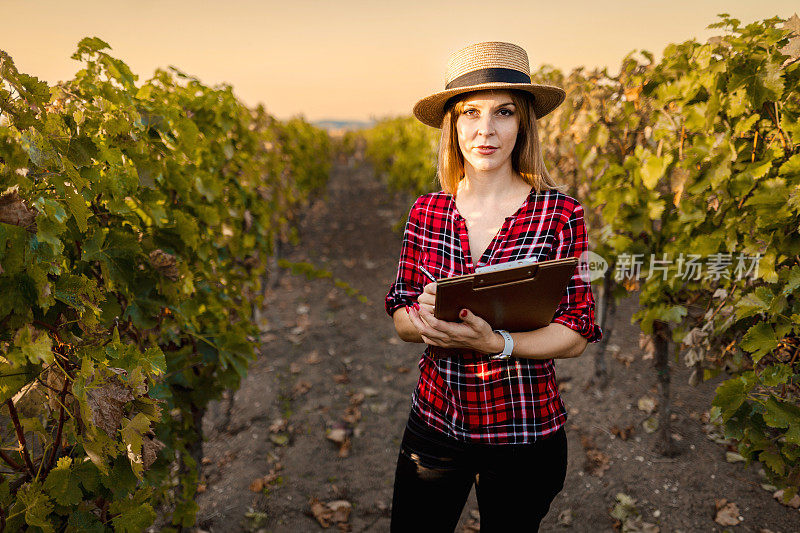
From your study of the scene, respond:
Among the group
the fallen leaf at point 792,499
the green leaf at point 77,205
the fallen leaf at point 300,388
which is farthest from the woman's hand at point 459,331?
the fallen leaf at point 300,388

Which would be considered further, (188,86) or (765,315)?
(188,86)

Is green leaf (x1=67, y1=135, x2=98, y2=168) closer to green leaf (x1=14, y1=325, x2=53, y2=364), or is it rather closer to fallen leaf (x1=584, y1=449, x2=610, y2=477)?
green leaf (x1=14, y1=325, x2=53, y2=364)

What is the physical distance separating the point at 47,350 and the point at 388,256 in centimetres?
787

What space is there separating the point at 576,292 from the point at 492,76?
77 centimetres

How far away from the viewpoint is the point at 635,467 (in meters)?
3.43

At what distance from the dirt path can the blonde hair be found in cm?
236

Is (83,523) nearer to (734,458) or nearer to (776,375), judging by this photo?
(776,375)

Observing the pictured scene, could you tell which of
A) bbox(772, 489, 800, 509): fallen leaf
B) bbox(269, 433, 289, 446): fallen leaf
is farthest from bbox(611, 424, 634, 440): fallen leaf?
bbox(269, 433, 289, 446): fallen leaf

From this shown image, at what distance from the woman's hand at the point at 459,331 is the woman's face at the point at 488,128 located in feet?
1.59

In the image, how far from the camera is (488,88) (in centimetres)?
158

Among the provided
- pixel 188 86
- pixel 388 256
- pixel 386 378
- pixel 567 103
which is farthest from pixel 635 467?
pixel 388 256

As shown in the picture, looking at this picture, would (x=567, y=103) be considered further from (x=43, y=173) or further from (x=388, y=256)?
(x=388, y=256)

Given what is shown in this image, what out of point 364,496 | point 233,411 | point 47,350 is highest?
point 47,350

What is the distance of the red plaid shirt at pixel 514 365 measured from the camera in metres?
1.61
